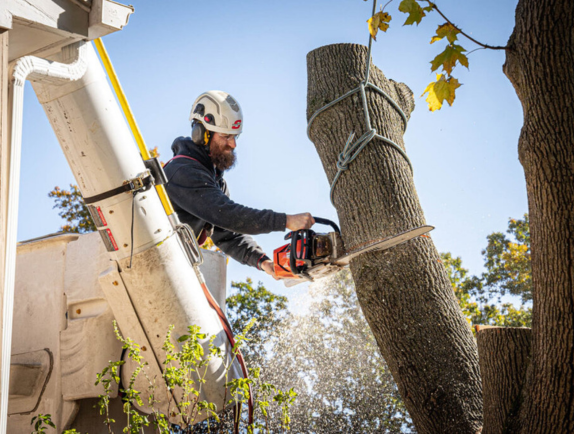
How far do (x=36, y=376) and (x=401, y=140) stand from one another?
9.29 ft

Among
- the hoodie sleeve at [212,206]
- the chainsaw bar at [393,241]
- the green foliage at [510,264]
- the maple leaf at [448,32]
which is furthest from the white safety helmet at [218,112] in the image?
the green foliage at [510,264]

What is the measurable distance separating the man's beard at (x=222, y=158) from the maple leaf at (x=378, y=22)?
1788 mm

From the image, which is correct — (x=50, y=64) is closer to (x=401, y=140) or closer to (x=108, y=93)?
(x=108, y=93)

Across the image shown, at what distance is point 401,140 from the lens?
348 centimetres

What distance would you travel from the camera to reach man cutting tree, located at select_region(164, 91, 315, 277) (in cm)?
396

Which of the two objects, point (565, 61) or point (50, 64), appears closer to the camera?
point (565, 61)

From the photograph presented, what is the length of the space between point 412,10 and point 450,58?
335 millimetres

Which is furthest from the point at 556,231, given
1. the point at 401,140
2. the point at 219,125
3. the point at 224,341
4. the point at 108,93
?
the point at 219,125

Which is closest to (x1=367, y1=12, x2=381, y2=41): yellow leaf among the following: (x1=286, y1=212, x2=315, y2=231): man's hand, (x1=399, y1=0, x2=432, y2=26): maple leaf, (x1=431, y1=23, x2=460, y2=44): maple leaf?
(x1=399, y1=0, x2=432, y2=26): maple leaf

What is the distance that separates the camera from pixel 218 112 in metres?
4.45

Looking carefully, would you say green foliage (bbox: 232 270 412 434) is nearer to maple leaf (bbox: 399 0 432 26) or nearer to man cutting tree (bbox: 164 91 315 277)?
man cutting tree (bbox: 164 91 315 277)

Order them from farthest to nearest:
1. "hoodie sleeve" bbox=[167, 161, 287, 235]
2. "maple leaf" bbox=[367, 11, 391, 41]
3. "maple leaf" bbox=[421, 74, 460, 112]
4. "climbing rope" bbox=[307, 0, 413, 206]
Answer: "hoodie sleeve" bbox=[167, 161, 287, 235] < "climbing rope" bbox=[307, 0, 413, 206] < "maple leaf" bbox=[367, 11, 391, 41] < "maple leaf" bbox=[421, 74, 460, 112]

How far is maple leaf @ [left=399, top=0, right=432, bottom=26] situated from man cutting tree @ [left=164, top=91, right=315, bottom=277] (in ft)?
4.82

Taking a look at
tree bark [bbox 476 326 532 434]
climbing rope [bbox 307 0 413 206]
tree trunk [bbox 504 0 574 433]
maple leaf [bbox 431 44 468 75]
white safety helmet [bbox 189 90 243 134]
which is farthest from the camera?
white safety helmet [bbox 189 90 243 134]
